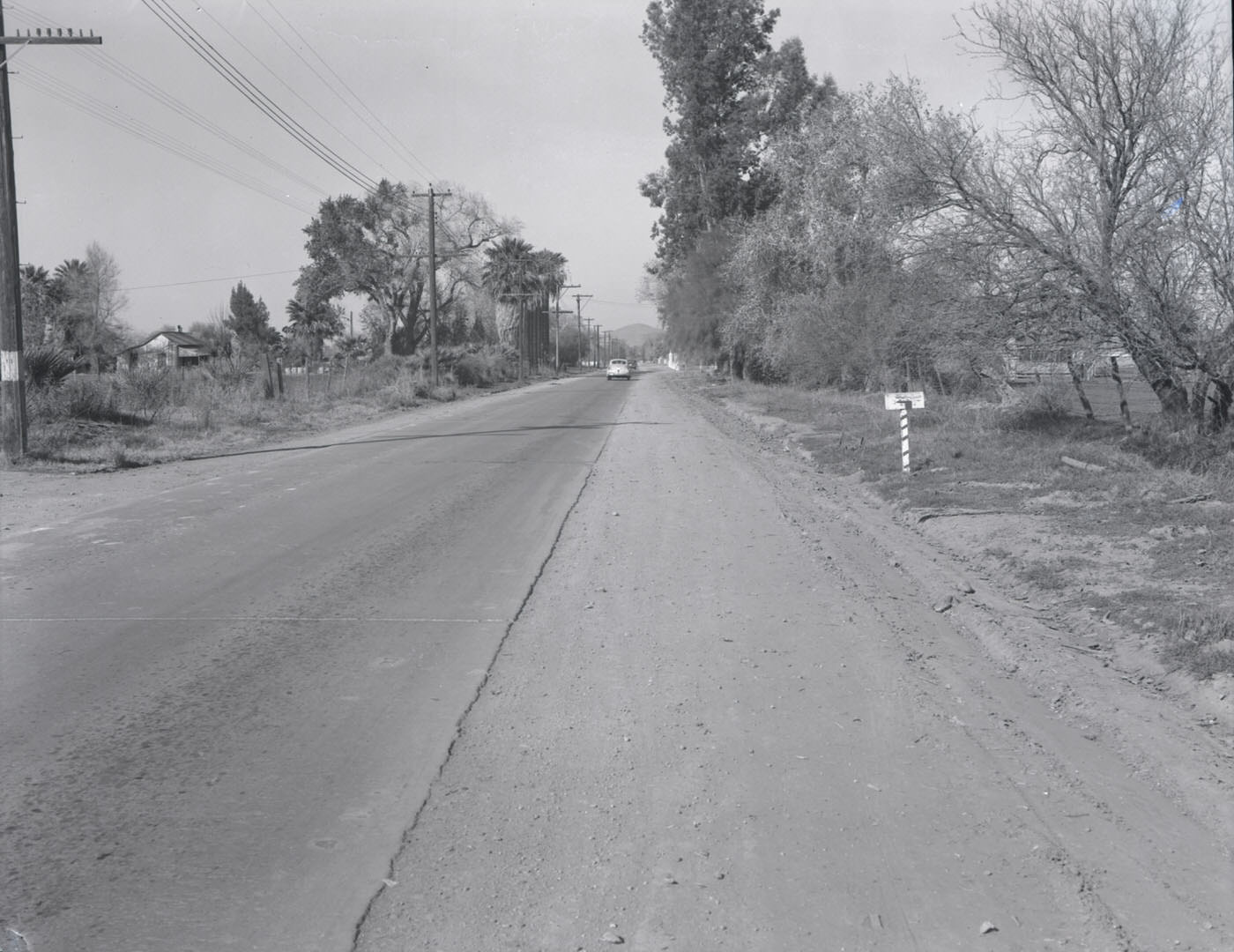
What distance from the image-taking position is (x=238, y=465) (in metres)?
17.8

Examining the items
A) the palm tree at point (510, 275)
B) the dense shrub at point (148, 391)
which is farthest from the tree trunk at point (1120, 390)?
the palm tree at point (510, 275)

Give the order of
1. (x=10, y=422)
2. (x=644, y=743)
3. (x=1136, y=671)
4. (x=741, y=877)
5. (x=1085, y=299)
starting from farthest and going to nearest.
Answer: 1. (x=10, y=422)
2. (x=1085, y=299)
3. (x=1136, y=671)
4. (x=644, y=743)
5. (x=741, y=877)

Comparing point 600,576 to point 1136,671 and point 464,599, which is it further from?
point 1136,671

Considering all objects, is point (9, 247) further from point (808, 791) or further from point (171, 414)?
point (808, 791)

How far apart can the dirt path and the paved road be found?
309mm

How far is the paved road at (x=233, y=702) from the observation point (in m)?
3.82

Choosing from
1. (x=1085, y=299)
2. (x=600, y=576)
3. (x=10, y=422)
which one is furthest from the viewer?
(x=10, y=422)

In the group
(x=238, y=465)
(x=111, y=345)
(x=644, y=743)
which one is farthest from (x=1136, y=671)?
(x=111, y=345)

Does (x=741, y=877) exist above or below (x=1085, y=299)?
below

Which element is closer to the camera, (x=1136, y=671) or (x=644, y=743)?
(x=644, y=743)

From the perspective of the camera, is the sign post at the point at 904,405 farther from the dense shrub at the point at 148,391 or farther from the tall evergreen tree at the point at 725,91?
the tall evergreen tree at the point at 725,91

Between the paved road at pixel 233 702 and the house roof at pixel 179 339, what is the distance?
7948 cm

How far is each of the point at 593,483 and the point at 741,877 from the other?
1136 cm

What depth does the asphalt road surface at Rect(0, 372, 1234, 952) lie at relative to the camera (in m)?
3.71
